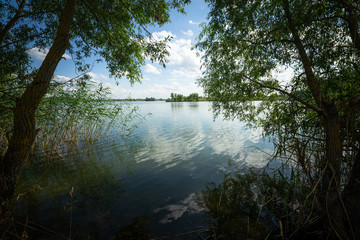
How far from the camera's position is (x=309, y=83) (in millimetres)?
3857

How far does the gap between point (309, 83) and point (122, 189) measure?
7.06m

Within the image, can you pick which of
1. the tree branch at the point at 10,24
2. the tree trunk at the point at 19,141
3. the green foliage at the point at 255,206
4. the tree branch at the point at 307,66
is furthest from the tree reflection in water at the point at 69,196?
the tree branch at the point at 307,66

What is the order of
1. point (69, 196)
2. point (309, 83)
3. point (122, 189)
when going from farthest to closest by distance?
point (122, 189)
point (69, 196)
point (309, 83)

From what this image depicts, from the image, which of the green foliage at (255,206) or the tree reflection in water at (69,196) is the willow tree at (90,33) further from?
the green foliage at (255,206)

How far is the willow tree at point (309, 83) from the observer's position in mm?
2689

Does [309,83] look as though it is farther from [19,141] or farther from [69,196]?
[69,196]

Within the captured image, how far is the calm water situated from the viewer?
3520mm

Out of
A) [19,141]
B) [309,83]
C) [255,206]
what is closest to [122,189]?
[19,141]

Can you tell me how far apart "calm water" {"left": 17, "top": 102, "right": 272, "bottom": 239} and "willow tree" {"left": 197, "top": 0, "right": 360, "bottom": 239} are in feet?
7.12

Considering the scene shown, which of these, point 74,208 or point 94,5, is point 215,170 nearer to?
point 74,208

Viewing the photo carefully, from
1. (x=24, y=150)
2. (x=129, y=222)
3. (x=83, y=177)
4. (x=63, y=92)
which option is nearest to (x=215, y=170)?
(x=129, y=222)

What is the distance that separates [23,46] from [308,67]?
11.1 meters

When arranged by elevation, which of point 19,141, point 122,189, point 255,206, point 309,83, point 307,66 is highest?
point 307,66

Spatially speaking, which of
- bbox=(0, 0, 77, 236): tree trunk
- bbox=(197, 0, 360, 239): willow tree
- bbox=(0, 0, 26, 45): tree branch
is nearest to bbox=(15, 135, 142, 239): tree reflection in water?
bbox=(0, 0, 77, 236): tree trunk
